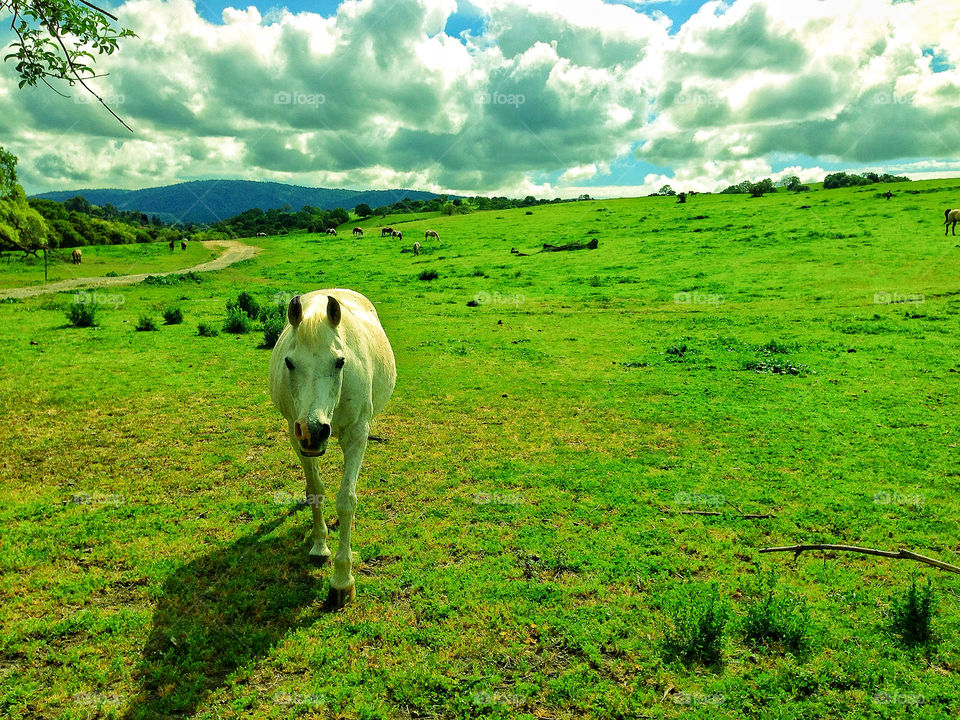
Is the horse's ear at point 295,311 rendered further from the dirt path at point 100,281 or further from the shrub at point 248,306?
the dirt path at point 100,281

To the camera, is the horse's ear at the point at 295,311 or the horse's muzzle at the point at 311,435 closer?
the horse's muzzle at the point at 311,435

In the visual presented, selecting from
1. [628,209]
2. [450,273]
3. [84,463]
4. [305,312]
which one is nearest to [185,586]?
[305,312]

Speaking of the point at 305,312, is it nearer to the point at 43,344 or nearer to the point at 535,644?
Answer: the point at 535,644

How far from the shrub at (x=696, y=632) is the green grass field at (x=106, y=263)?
36.3 meters

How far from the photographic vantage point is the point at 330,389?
5.20 meters

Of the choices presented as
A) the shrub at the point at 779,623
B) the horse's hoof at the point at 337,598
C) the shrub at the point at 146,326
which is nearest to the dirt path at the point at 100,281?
the shrub at the point at 146,326

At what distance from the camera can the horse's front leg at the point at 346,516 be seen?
18.7 feet

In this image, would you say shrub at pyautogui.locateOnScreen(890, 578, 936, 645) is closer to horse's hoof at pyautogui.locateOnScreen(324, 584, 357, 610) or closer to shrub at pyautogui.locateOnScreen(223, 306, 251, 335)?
Result: horse's hoof at pyautogui.locateOnScreen(324, 584, 357, 610)

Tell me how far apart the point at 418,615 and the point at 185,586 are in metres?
2.74

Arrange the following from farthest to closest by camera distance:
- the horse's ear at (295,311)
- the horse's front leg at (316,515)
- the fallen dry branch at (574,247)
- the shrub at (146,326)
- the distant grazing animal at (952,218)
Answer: the fallen dry branch at (574,247)
the distant grazing animal at (952,218)
the shrub at (146,326)
the horse's front leg at (316,515)
the horse's ear at (295,311)

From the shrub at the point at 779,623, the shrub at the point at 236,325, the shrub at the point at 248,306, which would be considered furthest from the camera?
the shrub at the point at 248,306

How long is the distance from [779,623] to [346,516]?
4.68 m

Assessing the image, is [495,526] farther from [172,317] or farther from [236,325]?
[172,317]

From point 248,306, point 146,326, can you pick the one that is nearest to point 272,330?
point 146,326
